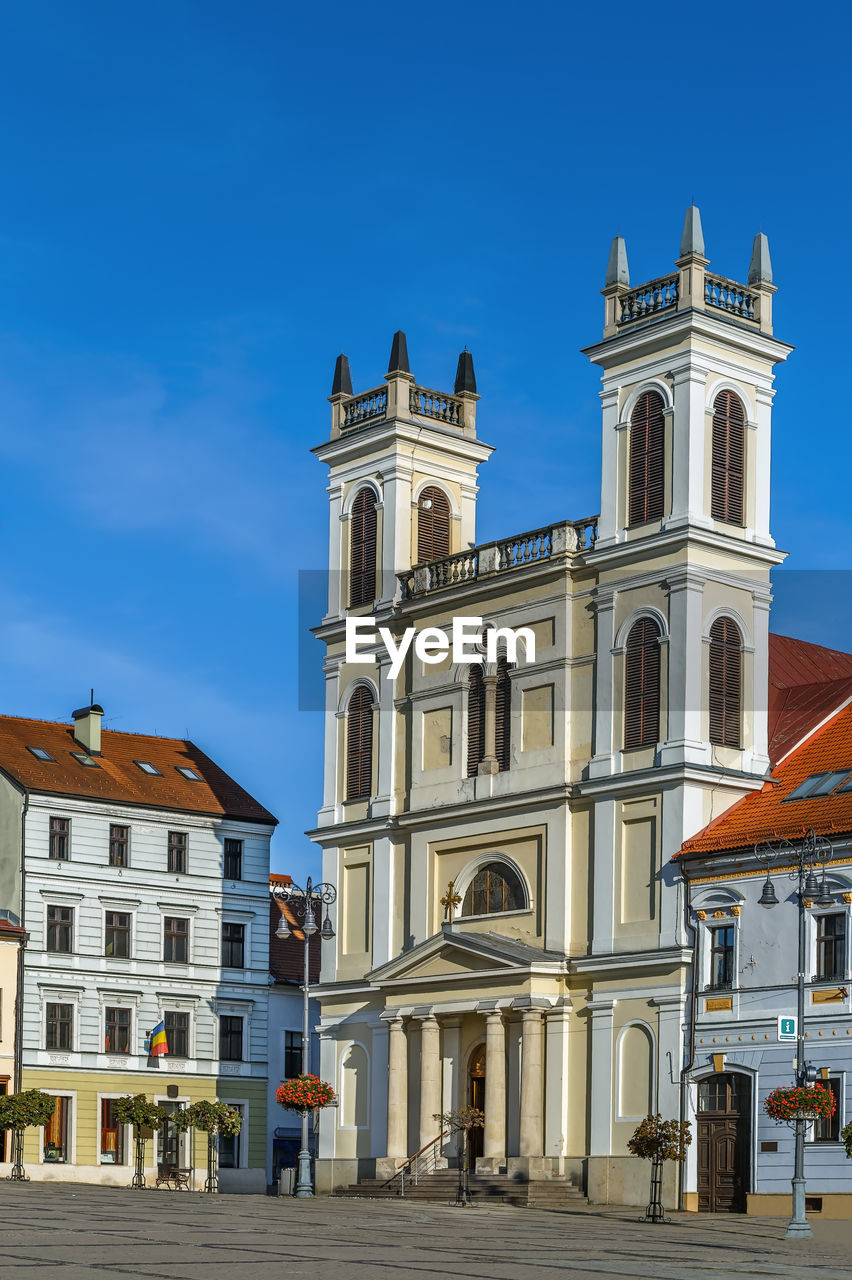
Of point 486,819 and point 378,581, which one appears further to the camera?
point 378,581

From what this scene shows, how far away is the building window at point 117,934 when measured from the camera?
219ft

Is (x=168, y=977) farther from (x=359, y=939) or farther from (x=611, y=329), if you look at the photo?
(x=611, y=329)

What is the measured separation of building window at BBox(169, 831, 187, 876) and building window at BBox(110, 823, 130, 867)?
1775 millimetres

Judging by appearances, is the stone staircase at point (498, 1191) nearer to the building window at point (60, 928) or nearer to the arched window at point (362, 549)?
the arched window at point (362, 549)

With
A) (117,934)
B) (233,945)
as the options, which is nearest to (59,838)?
(117,934)

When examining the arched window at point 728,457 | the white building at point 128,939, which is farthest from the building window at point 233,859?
the arched window at point 728,457

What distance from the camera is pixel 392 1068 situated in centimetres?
5384

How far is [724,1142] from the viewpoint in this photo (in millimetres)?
45906

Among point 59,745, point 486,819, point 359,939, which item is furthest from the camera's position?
point 59,745

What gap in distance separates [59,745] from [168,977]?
905 centimetres

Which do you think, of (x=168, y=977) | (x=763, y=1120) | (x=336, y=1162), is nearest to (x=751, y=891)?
(x=763, y=1120)

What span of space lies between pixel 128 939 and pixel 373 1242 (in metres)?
37.9

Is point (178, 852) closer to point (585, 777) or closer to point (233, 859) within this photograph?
point (233, 859)

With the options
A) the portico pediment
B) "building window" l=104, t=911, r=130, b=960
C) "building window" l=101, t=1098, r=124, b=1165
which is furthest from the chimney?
the portico pediment
